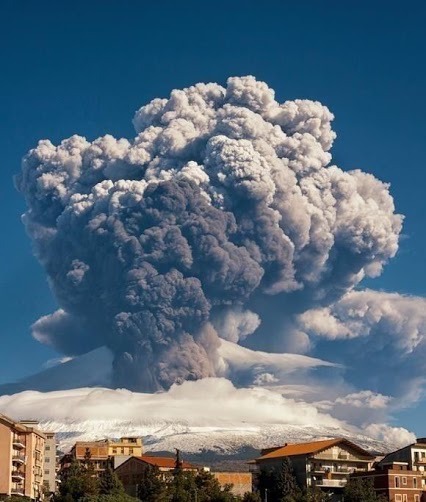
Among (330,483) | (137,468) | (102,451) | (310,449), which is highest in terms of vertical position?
(102,451)

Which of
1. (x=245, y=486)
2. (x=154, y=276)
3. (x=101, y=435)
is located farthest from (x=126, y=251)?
(x=245, y=486)

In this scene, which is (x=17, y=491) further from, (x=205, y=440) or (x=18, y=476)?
(x=205, y=440)

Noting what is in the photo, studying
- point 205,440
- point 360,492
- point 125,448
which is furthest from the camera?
point 205,440

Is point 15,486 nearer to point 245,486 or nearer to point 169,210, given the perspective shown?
point 245,486

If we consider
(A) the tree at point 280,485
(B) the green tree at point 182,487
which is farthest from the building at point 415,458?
(B) the green tree at point 182,487

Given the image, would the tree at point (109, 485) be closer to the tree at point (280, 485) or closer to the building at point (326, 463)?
the tree at point (280, 485)

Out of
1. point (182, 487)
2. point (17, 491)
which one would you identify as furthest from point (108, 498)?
point (17, 491)
